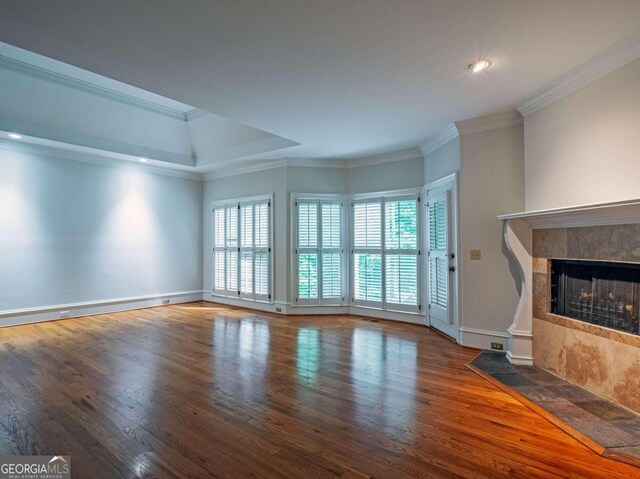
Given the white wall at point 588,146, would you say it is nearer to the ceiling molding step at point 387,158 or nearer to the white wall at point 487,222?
the white wall at point 487,222

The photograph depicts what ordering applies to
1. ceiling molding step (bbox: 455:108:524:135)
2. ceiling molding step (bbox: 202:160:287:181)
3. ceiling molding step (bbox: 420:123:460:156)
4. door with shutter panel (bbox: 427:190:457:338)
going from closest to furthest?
ceiling molding step (bbox: 455:108:524:135), ceiling molding step (bbox: 420:123:460:156), door with shutter panel (bbox: 427:190:457:338), ceiling molding step (bbox: 202:160:287:181)

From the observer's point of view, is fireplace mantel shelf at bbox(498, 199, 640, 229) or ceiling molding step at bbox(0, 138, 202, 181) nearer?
fireplace mantel shelf at bbox(498, 199, 640, 229)

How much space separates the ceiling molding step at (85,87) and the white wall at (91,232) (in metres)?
1.28

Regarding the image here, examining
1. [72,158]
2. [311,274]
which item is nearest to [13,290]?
[72,158]

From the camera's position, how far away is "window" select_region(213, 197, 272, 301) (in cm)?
621

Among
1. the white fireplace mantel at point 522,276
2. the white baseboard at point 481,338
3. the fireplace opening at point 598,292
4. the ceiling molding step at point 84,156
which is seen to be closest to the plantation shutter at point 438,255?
the white baseboard at point 481,338

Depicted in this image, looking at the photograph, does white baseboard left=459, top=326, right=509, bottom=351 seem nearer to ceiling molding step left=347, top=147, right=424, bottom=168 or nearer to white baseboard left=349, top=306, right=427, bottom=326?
white baseboard left=349, top=306, right=427, bottom=326

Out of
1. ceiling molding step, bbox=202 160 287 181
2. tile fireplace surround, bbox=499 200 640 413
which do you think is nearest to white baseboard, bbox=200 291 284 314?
ceiling molding step, bbox=202 160 287 181

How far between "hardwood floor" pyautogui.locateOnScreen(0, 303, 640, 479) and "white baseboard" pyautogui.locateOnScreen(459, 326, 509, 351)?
0.52 ft

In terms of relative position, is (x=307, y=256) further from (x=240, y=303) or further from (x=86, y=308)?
(x=86, y=308)

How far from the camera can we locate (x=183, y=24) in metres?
2.27

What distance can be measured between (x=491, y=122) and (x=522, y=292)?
193 centimetres

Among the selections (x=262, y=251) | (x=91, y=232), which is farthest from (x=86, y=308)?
(x=262, y=251)

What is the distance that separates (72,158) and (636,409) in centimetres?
753
